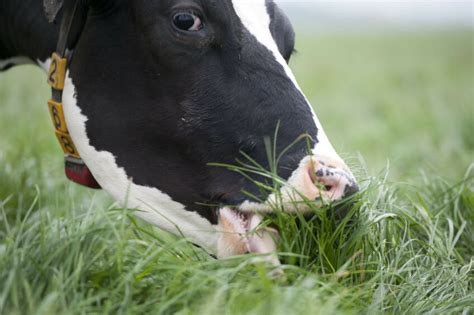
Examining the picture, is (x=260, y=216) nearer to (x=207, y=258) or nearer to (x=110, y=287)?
(x=207, y=258)

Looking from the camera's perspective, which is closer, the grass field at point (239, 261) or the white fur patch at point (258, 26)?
the grass field at point (239, 261)

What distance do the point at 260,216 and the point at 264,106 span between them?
43 cm

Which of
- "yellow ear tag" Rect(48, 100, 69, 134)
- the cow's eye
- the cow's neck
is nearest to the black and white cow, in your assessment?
the cow's eye

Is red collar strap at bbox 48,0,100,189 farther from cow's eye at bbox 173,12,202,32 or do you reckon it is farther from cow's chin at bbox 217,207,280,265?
cow's chin at bbox 217,207,280,265

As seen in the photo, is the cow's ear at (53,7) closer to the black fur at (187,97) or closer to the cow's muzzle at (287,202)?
the black fur at (187,97)

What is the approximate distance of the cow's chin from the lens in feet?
7.82

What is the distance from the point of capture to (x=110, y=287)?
2.15 meters

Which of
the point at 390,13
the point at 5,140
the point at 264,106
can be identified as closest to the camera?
the point at 264,106

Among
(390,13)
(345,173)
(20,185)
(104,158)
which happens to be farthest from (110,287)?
(390,13)

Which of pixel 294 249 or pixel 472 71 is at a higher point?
pixel 294 249

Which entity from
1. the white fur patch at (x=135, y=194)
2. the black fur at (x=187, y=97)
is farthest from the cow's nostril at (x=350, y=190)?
the white fur patch at (x=135, y=194)

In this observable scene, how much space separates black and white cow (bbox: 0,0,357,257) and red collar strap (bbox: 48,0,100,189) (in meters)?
0.07

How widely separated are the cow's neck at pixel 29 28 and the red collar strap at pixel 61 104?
0.14m

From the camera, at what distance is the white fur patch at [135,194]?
8.48 feet
